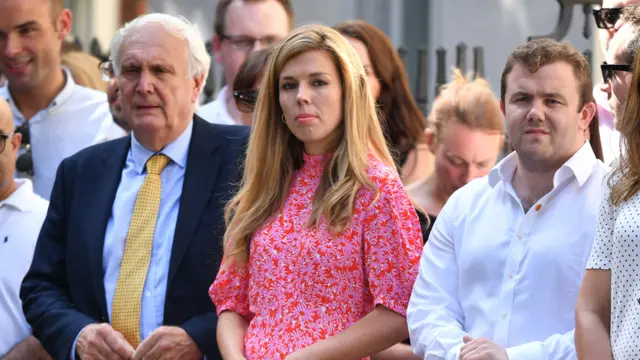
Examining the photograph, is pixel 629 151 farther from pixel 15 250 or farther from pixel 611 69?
pixel 15 250

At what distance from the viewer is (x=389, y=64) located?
20.9ft

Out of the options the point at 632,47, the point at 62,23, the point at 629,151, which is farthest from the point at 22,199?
the point at 629,151

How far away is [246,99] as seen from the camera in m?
5.93

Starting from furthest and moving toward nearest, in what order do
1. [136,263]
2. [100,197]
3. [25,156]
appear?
[25,156], [100,197], [136,263]

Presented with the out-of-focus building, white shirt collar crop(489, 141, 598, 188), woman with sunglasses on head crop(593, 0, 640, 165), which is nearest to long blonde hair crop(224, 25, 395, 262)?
white shirt collar crop(489, 141, 598, 188)

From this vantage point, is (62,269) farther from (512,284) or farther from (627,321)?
(627,321)

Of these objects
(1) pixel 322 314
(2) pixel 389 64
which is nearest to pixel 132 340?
(1) pixel 322 314

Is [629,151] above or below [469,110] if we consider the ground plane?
above

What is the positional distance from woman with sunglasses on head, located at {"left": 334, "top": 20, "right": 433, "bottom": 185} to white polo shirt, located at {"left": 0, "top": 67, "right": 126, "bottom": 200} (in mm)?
1305

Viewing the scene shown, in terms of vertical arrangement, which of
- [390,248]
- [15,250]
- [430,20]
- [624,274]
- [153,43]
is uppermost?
[153,43]

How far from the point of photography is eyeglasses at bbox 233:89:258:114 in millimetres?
5914

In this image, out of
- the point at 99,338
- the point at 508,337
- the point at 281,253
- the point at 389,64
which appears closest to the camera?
the point at 508,337

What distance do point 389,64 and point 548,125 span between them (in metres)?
1.88

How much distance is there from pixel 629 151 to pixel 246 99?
220 cm
